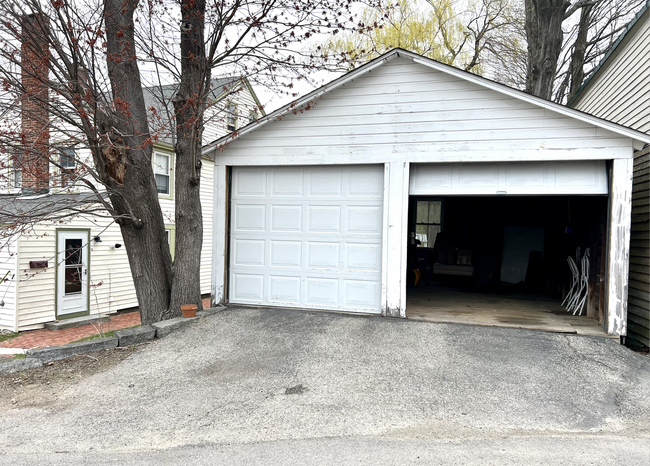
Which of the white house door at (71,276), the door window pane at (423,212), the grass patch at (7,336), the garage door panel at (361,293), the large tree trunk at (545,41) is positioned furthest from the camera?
the door window pane at (423,212)

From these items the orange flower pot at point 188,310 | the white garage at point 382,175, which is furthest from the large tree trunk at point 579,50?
the orange flower pot at point 188,310

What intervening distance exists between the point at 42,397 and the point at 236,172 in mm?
4841

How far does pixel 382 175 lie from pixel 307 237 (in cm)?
169

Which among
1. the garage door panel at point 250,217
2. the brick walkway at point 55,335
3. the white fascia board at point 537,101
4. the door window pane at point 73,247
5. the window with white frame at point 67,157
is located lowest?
the brick walkway at point 55,335

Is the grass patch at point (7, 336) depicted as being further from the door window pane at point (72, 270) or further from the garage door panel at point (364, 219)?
the garage door panel at point (364, 219)

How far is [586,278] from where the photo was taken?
8.52 m

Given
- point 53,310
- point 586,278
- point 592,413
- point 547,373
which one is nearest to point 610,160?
point 586,278

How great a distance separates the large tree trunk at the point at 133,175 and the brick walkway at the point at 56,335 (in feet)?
10.5

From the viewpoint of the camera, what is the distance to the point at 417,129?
24.2 ft

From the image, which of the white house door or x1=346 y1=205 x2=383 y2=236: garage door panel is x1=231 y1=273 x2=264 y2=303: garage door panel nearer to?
x1=346 y1=205 x2=383 y2=236: garage door panel

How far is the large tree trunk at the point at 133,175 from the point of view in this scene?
691 centimetres

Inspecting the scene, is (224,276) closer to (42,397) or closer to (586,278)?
(42,397)

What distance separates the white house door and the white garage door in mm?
6403

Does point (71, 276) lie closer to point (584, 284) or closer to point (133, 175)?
point (133, 175)
